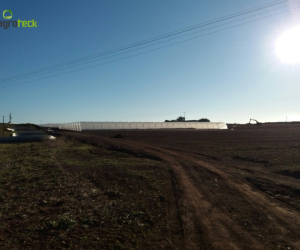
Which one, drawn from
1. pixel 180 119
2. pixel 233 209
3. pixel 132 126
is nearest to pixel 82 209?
pixel 233 209

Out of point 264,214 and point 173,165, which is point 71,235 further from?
point 173,165

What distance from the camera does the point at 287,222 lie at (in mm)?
7680

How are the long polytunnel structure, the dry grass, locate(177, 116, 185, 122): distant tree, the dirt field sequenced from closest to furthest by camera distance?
1. the dry grass
2. the dirt field
3. the long polytunnel structure
4. locate(177, 116, 185, 122): distant tree

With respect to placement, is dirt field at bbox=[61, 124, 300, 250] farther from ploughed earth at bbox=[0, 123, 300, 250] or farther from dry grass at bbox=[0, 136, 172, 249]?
dry grass at bbox=[0, 136, 172, 249]

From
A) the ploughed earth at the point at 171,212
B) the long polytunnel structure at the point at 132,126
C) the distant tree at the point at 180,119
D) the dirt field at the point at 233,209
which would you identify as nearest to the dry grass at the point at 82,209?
the ploughed earth at the point at 171,212

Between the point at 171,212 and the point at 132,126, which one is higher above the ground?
the point at 132,126

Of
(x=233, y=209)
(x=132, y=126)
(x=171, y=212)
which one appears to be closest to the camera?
(x=171, y=212)

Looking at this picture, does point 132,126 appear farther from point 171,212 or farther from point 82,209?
point 171,212

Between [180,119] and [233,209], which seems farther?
[180,119]

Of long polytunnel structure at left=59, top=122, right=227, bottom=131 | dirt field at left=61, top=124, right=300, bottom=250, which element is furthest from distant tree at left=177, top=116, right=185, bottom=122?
dirt field at left=61, top=124, right=300, bottom=250

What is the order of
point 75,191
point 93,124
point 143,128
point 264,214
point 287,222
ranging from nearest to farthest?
point 287,222 → point 264,214 → point 75,191 → point 93,124 → point 143,128

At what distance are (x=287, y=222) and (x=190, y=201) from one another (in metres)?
3.02

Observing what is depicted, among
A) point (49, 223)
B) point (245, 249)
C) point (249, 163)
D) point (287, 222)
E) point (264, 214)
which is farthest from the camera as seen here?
point (249, 163)

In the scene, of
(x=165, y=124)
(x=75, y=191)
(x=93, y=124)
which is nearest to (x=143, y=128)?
(x=165, y=124)
